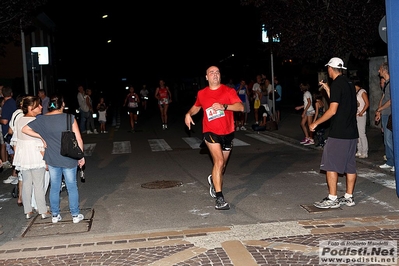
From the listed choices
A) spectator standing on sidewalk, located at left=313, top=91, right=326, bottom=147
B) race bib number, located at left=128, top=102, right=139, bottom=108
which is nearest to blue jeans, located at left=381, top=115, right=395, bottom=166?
spectator standing on sidewalk, located at left=313, top=91, right=326, bottom=147

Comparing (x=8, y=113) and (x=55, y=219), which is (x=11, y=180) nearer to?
(x=8, y=113)

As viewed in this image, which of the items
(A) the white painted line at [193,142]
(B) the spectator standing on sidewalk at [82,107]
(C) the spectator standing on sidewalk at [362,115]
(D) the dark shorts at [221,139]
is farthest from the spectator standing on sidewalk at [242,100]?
(D) the dark shorts at [221,139]

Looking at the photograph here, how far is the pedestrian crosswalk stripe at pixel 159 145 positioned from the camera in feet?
49.8

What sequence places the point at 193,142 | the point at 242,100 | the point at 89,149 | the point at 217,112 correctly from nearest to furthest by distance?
the point at 217,112, the point at 89,149, the point at 193,142, the point at 242,100

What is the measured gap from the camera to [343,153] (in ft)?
24.3

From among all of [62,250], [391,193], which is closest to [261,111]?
[391,193]

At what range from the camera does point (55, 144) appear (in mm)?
7270

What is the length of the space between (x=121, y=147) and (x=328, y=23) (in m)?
7.03

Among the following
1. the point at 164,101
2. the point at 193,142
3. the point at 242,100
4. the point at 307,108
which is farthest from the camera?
the point at 164,101

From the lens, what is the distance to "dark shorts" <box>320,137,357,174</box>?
740cm

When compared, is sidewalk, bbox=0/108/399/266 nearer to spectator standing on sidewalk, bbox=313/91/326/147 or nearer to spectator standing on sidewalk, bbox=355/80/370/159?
spectator standing on sidewalk, bbox=355/80/370/159

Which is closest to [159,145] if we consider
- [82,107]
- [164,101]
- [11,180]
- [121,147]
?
[121,147]

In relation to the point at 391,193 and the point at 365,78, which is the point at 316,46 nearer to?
the point at 365,78

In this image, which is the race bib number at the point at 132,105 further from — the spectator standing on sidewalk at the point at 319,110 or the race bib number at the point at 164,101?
the spectator standing on sidewalk at the point at 319,110
